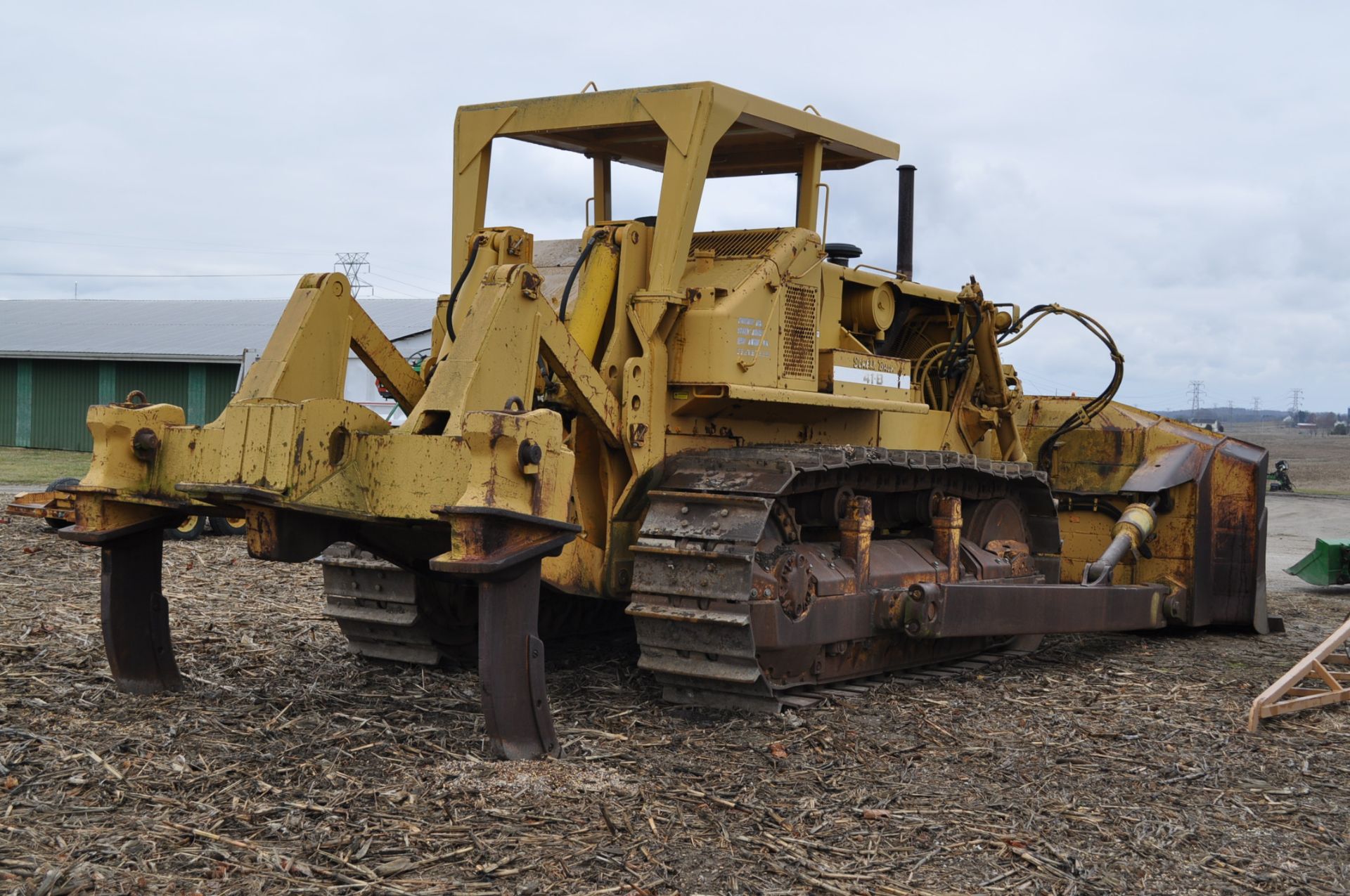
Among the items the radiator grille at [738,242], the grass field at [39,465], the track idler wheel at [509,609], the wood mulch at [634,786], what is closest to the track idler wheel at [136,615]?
the wood mulch at [634,786]

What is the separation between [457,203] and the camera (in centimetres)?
772

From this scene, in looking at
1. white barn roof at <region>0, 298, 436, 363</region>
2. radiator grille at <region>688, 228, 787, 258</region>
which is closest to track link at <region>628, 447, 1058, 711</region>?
radiator grille at <region>688, 228, 787, 258</region>

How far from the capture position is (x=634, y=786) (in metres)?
5.34

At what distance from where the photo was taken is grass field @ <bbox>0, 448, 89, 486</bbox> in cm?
2365

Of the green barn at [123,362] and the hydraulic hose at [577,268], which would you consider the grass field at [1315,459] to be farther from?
the green barn at [123,362]

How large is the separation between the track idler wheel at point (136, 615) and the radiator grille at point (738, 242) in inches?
121

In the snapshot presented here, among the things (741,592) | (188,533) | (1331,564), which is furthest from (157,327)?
(741,592)

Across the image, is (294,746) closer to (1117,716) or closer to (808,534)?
(808,534)

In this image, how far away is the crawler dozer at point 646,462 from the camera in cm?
558

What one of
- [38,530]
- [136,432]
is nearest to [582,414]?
[136,432]

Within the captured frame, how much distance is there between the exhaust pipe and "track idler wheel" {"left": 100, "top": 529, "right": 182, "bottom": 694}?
5202 millimetres

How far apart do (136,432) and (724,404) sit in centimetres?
276

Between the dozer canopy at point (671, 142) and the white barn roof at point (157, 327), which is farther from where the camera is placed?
the white barn roof at point (157, 327)

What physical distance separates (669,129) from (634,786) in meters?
3.17
